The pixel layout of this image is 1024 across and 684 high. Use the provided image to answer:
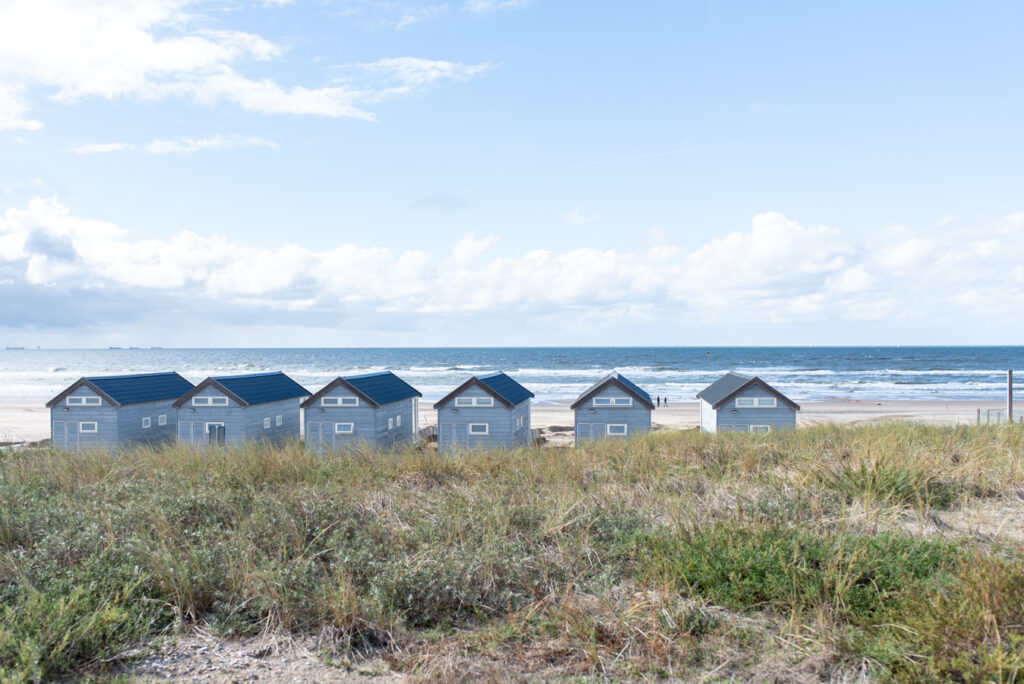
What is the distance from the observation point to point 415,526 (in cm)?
646

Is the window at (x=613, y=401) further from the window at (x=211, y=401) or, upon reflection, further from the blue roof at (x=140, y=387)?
the blue roof at (x=140, y=387)

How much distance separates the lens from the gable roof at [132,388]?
21.1 m

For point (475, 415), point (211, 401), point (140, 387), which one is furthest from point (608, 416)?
point (140, 387)

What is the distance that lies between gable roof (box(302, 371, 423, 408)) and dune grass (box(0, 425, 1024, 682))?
42.0 ft

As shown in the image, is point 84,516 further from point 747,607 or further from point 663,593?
point 747,607

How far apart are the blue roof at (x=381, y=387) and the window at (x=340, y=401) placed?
411mm

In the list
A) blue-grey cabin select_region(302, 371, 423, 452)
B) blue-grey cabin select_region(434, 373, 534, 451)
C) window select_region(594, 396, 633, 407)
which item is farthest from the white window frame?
window select_region(594, 396, 633, 407)

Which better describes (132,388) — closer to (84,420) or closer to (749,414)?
(84,420)

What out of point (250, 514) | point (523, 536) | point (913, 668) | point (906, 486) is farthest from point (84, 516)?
point (906, 486)

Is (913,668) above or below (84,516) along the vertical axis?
below

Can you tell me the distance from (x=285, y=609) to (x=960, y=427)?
489 inches

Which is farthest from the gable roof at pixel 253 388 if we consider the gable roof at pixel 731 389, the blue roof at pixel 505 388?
the gable roof at pixel 731 389

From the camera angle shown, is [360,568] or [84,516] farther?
[84,516]

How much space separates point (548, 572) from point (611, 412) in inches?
634
